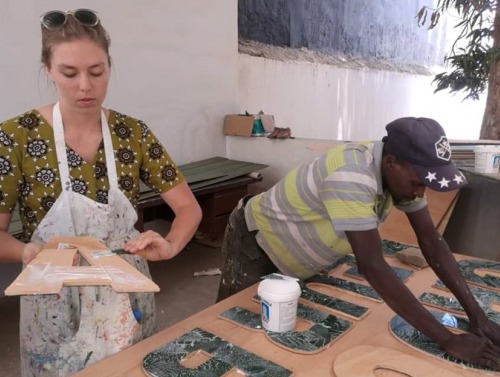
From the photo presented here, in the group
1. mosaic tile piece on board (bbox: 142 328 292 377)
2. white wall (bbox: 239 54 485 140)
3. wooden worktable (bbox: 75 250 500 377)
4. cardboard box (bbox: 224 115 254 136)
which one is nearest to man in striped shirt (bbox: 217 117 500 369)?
wooden worktable (bbox: 75 250 500 377)

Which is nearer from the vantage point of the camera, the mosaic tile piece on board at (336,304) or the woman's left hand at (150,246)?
the woman's left hand at (150,246)

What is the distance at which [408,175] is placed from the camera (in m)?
1.21

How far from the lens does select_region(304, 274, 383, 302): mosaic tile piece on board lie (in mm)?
1422

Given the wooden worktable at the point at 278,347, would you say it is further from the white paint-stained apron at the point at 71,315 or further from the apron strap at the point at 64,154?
the apron strap at the point at 64,154

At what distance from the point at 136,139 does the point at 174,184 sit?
0.18 m

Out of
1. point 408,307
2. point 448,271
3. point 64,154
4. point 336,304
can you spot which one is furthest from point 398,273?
point 64,154

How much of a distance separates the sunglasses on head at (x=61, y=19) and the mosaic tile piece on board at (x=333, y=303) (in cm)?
86

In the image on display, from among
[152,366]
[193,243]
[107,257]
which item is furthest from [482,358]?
[193,243]

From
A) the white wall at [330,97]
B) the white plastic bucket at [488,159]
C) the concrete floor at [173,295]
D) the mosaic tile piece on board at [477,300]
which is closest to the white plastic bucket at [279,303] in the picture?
the mosaic tile piece on board at [477,300]

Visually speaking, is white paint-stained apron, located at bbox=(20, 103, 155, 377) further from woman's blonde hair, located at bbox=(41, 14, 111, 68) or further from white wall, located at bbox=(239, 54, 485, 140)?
white wall, located at bbox=(239, 54, 485, 140)

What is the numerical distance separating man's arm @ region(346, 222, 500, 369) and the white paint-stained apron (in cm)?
66

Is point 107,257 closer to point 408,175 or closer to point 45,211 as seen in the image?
point 45,211

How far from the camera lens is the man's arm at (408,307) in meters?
1.09

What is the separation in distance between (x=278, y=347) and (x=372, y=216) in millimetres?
419
